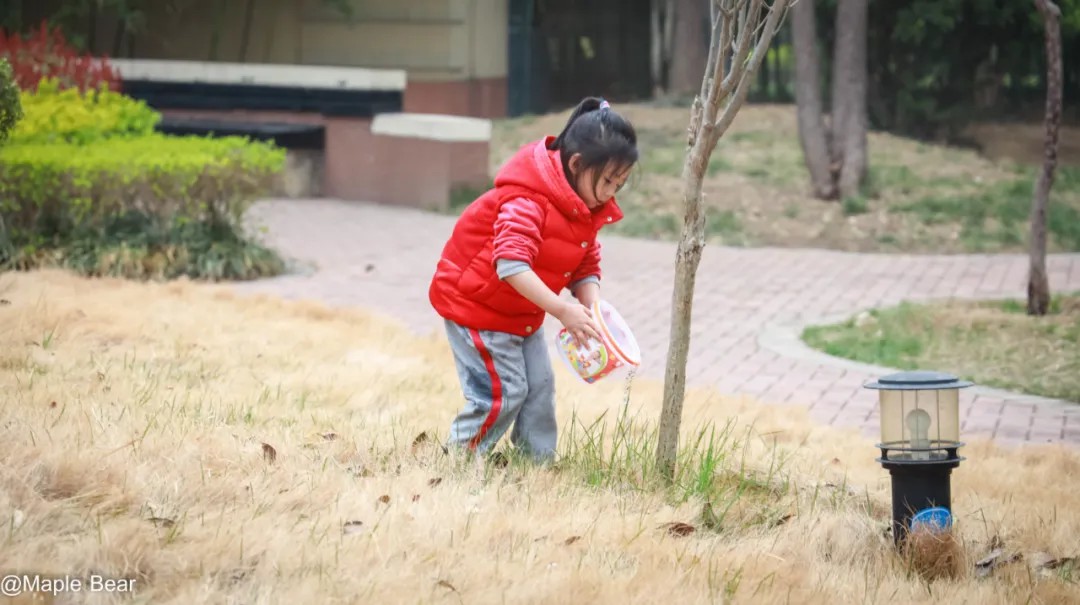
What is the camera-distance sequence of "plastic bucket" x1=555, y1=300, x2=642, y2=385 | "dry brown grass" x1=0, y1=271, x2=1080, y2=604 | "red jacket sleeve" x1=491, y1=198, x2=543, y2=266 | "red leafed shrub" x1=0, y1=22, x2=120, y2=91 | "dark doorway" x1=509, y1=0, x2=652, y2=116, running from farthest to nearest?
1. "dark doorway" x1=509, y1=0, x2=652, y2=116
2. "red leafed shrub" x1=0, y1=22, x2=120, y2=91
3. "red jacket sleeve" x1=491, y1=198, x2=543, y2=266
4. "plastic bucket" x1=555, y1=300, x2=642, y2=385
5. "dry brown grass" x1=0, y1=271, x2=1080, y2=604

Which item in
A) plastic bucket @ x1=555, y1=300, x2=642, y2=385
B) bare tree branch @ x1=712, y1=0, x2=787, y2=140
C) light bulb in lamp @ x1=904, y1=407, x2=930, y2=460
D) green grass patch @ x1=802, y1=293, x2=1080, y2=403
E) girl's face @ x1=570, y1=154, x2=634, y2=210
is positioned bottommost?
green grass patch @ x1=802, y1=293, x2=1080, y2=403

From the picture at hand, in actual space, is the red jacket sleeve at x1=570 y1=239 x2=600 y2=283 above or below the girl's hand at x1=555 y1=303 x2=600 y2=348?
above

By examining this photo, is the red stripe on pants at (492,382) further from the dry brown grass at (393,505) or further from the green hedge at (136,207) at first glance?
the green hedge at (136,207)

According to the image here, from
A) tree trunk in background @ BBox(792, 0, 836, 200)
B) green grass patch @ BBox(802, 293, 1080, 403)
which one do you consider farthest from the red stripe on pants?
tree trunk in background @ BBox(792, 0, 836, 200)

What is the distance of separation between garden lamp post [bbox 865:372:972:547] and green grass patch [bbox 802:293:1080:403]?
3191 millimetres

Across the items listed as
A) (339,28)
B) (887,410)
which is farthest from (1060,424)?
(339,28)

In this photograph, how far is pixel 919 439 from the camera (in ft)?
13.7

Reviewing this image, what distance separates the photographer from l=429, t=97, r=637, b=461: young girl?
429cm

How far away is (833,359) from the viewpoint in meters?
7.94

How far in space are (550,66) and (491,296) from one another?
751 inches

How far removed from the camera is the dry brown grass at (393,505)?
334 cm

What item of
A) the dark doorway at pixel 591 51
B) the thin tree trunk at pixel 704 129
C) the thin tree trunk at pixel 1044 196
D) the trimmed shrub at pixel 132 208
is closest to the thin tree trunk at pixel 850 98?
the thin tree trunk at pixel 1044 196

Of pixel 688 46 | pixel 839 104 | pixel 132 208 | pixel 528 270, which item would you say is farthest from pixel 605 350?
pixel 688 46

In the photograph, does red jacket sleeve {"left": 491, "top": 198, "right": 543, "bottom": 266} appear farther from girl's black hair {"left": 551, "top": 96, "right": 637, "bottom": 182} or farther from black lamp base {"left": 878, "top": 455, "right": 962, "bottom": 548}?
black lamp base {"left": 878, "top": 455, "right": 962, "bottom": 548}
